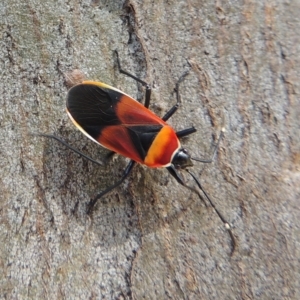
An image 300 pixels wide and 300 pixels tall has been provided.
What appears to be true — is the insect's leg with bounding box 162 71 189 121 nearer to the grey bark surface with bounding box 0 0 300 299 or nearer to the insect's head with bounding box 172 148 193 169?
the grey bark surface with bounding box 0 0 300 299

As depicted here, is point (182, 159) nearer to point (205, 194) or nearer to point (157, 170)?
point (157, 170)

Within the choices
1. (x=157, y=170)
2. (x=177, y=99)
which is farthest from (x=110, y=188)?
(x=177, y=99)

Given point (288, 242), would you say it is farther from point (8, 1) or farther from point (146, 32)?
point (8, 1)

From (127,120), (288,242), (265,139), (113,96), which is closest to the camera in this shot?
(288,242)

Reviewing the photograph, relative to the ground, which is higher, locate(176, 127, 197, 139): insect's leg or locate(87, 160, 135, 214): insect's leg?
locate(176, 127, 197, 139): insect's leg

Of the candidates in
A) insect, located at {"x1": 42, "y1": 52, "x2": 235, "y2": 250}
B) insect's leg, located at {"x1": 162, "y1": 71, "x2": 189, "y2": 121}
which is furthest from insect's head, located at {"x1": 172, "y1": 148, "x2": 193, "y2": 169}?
insect's leg, located at {"x1": 162, "y1": 71, "x2": 189, "y2": 121}

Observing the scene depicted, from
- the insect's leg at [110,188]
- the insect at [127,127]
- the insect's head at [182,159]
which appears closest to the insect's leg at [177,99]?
the insect at [127,127]

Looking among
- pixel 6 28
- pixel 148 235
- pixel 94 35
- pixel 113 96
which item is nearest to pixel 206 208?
pixel 148 235
